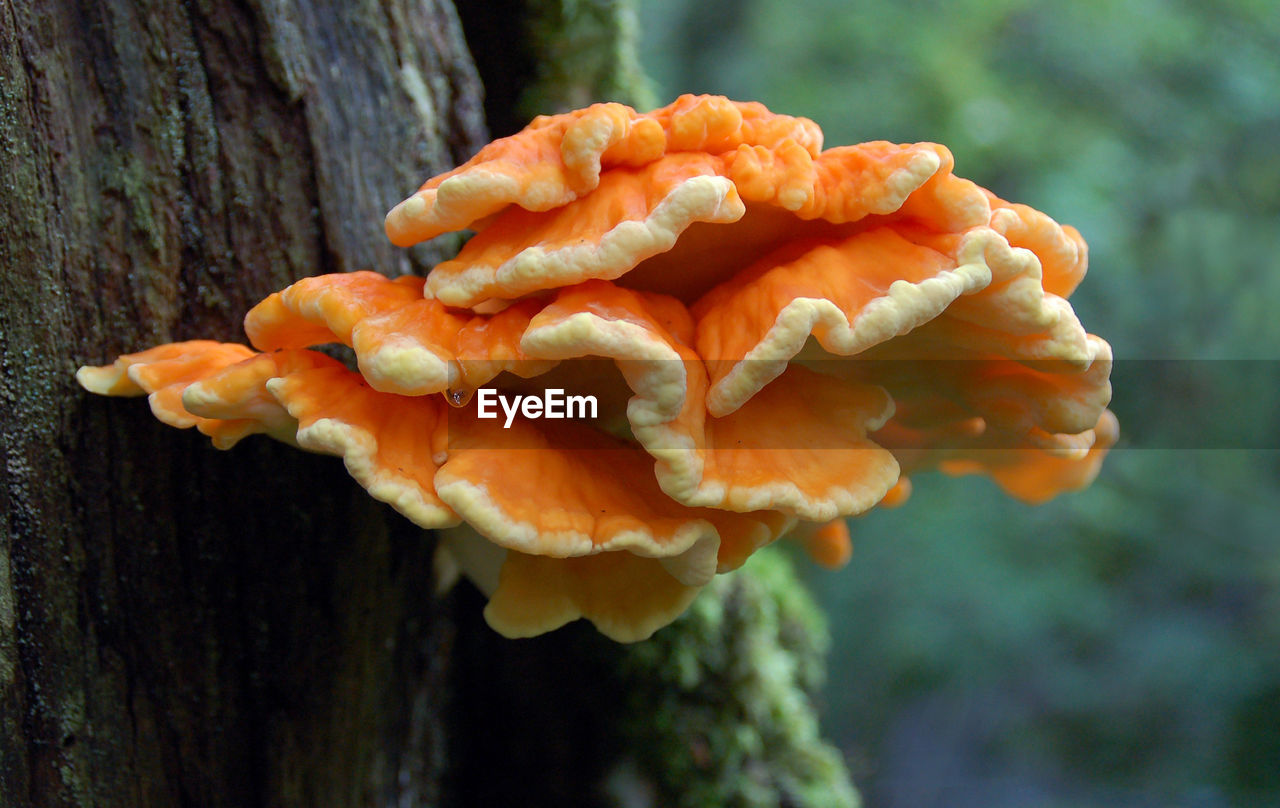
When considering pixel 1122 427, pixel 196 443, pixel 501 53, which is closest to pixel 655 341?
pixel 196 443

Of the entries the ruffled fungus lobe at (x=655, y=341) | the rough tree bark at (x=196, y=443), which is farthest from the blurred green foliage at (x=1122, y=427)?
the ruffled fungus lobe at (x=655, y=341)

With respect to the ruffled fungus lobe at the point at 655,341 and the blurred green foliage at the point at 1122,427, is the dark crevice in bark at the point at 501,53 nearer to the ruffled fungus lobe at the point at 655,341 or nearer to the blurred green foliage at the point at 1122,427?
the ruffled fungus lobe at the point at 655,341

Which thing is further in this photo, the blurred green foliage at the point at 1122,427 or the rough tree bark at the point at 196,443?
the blurred green foliage at the point at 1122,427

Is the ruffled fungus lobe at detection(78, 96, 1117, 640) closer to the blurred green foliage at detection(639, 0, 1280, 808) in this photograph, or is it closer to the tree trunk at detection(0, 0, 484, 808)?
the tree trunk at detection(0, 0, 484, 808)

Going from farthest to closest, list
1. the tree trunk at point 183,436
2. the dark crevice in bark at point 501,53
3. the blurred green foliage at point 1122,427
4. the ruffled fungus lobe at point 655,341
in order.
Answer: the blurred green foliage at point 1122,427 → the dark crevice in bark at point 501,53 → the tree trunk at point 183,436 → the ruffled fungus lobe at point 655,341

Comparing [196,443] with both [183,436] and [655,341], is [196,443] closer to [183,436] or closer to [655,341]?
[183,436]

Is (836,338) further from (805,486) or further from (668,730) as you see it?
(668,730)

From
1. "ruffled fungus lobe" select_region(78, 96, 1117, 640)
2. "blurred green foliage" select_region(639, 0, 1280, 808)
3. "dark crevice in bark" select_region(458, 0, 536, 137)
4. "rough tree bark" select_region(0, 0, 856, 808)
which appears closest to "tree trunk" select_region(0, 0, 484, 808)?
"rough tree bark" select_region(0, 0, 856, 808)
